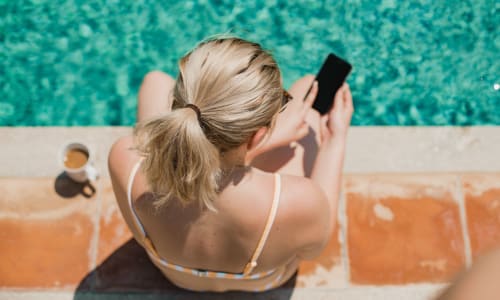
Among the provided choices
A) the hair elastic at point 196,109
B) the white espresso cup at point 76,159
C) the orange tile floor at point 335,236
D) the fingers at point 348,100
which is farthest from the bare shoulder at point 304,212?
the white espresso cup at point 76,159

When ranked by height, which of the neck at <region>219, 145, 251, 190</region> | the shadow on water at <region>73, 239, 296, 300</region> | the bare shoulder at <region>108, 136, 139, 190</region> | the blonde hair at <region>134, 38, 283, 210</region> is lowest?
the shadow on water at <region>73, 239, 296, 300</region>

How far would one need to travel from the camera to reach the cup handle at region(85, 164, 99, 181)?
2.93 m

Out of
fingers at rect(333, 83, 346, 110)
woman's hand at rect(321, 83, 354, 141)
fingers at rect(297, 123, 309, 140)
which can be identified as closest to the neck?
fingers at rect(297, 123, 309, 140)

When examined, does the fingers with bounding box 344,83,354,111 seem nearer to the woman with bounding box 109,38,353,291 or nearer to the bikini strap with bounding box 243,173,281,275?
the woman with bounding box 109,38,353,291

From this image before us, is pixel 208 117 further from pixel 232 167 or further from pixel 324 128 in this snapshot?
pixel 324 128

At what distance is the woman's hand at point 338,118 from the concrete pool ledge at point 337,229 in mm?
634

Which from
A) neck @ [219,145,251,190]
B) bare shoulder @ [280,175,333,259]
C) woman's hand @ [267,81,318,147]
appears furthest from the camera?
woman's hand @ [267,81,318,147]

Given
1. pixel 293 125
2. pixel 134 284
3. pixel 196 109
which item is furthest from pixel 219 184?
pixel 134 284

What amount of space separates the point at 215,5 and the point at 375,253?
2521 mm

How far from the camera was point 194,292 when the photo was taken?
9.44 feet

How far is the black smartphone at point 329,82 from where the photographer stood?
9.04 feet

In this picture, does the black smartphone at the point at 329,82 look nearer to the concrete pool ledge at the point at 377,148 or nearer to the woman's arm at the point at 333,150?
the woman's arm at the point at 333,150

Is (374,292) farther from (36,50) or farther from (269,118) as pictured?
(36,50)

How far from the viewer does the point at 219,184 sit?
1.79m
